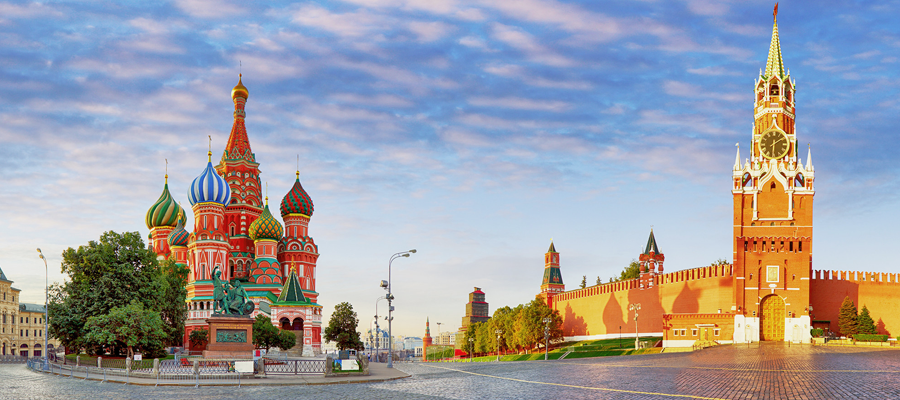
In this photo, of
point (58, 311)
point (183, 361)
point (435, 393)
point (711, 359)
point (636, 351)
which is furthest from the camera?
point (636, 351)

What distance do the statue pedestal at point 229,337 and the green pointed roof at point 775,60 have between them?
54.4 m

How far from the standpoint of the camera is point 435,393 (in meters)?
22.5

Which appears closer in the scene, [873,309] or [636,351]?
[636,351]

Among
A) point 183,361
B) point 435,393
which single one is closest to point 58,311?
point 183,361

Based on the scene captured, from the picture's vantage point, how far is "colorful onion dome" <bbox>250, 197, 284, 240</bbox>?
7381 centimetres

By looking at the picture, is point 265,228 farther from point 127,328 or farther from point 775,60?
point 775,60

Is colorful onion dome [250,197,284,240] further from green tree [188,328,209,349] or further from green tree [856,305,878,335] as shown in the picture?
green tree [856,305,878,335]

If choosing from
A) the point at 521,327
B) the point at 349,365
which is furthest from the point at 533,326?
the point at 349,365

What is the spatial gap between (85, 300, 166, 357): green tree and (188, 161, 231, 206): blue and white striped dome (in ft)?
99.3

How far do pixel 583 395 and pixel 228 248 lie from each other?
2245 inches

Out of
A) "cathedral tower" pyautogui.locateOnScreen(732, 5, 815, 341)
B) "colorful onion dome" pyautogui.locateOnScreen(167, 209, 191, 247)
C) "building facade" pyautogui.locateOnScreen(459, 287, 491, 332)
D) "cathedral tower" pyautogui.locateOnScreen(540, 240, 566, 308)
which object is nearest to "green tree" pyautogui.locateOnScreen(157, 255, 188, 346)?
"colorful onion dome" pyautogui.locateOnScreen(167, 209, 191, 247)

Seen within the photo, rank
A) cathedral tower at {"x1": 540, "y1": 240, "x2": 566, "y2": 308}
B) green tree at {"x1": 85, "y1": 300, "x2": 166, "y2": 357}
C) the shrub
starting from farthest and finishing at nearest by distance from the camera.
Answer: cathedral tower at {"x1": 540, "y1": 240, "x2": 566, "y2": 308} < the shrub < green tree at {"x1": 85, "y1": 300, "x2": 166, "y2": 357}

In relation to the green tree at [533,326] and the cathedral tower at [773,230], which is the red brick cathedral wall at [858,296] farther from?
the green tree at [533,326]

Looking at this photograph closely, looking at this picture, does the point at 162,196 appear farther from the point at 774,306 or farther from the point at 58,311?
the point at 774,306
